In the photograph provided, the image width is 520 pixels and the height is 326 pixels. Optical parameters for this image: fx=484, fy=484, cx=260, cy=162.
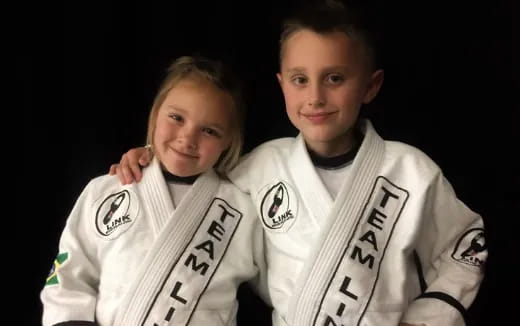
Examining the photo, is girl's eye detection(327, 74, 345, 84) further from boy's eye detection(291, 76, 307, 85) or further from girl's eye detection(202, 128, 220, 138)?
girl's eye detection(202, 128, 220, 138)

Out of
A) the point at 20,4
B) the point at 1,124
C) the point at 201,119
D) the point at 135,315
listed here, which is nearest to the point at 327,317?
the point at 135,315

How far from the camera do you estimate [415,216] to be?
104 centimetres

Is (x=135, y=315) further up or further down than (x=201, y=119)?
further down

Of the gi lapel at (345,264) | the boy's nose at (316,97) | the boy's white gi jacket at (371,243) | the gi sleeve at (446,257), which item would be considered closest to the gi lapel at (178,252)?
the boy's white gi jacket at (371,243)

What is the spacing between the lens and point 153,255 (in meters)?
1.05

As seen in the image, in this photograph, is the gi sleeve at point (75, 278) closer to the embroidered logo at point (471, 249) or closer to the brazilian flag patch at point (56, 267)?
the brazilian flag patch at point (56, 267)

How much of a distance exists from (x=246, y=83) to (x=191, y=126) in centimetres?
24

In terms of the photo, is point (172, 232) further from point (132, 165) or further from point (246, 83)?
point (246, 83)

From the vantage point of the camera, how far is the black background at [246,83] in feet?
3.90

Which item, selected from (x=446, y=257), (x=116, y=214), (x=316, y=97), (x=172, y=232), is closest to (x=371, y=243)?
(x=446, y=257)

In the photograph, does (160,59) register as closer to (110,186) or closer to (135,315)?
(110,186)

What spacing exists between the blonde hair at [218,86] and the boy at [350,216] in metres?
0.13

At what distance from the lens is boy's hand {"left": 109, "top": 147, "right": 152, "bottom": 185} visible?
1141 millimetres

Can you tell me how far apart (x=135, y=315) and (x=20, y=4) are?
2.50 ft
